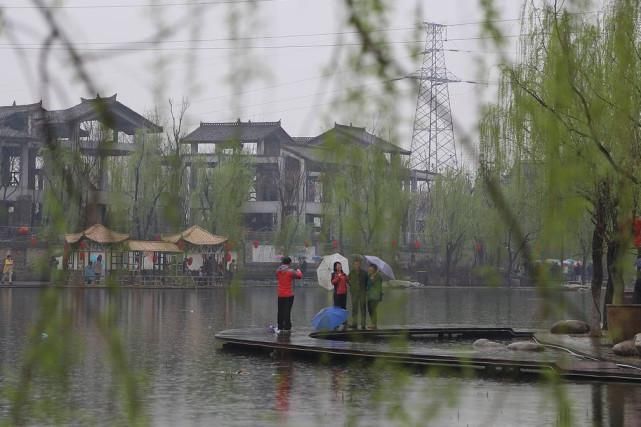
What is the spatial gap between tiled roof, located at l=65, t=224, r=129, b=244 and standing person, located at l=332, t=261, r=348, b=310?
15864mm

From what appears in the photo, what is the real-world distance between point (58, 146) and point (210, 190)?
40.2 inches

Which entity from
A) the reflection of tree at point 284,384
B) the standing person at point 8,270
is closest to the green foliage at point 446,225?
the standing person at point 8,270

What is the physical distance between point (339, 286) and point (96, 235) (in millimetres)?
16259

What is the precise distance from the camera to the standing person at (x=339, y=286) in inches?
722

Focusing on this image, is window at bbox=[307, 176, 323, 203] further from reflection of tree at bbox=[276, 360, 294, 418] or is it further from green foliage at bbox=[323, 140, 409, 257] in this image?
reflection of tree at bbox=[276, 360, 294, 418]

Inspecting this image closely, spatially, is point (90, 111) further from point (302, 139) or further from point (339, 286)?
point (339, 286)

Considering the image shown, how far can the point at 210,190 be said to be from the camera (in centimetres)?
312

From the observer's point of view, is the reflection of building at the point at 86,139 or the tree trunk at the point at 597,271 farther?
the tree trunk at the point at 597,271

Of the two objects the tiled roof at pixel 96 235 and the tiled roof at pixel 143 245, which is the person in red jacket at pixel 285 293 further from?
the tiled roof at pixel 96 235

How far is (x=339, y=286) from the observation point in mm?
18375

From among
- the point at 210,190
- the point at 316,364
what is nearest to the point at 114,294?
the point at 210,190

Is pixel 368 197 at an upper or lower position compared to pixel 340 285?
upper

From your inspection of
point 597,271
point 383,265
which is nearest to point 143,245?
point 383,265

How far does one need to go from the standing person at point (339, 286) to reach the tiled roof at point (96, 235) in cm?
1586
